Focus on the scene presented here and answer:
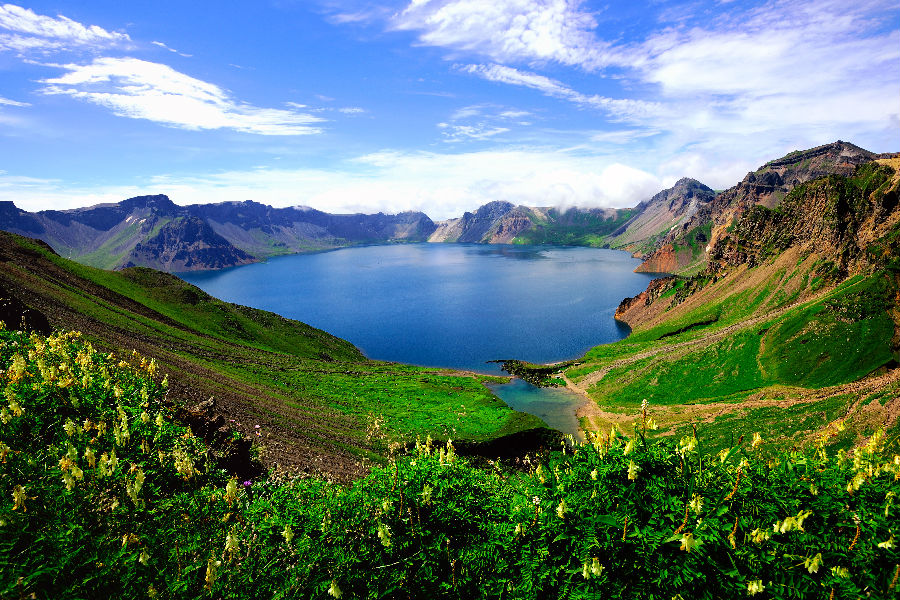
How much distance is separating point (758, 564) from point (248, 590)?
13.0 metres

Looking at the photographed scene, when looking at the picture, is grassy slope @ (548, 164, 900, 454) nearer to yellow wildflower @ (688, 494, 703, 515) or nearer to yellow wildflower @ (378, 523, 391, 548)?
yellow wildflower @ (688, 494, 703, 515)

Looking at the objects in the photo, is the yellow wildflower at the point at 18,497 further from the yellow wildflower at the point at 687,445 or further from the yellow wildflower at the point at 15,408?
the yellow wildflower at the point at 687,445

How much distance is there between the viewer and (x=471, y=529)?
14164 millimetres

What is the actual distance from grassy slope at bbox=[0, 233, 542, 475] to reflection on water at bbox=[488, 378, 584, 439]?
6126 mm

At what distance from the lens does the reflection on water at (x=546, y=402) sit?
79.8m

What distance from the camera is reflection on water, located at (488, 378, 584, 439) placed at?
79.8 m

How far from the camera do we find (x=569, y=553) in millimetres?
11891

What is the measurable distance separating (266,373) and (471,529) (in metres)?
72.3

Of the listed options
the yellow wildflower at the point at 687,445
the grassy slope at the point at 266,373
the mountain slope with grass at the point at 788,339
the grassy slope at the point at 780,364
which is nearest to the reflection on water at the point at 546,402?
the mountain slope with grass at the point at 788,339

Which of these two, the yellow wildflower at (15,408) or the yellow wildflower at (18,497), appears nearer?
the yellow wildflower at (18,497)

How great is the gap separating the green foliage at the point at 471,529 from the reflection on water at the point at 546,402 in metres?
64.3

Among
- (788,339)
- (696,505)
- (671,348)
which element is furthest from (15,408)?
(671,348)

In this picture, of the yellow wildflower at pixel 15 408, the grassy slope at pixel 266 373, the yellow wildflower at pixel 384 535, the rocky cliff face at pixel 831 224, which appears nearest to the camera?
the yellow wildflower at pixel 384 535

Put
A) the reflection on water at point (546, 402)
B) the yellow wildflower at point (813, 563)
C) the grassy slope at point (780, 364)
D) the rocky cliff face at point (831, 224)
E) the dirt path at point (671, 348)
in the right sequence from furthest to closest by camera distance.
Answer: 1. the rocky cliff face at point (831, 224)
2. the dirt path at point (671, 348)
3. the reflection on water at point (546, 402)
4. the grassy slope at point (780, 364)
5. the yellow wildflower at point (813, 563)
